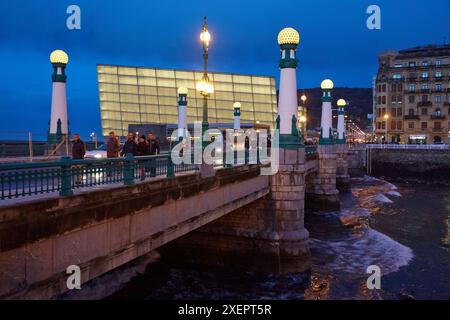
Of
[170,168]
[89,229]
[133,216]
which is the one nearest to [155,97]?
[170,168]

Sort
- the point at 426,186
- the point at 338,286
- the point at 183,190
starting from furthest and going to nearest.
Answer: the point at 426,186
the point at 338,286
the point at 183,190

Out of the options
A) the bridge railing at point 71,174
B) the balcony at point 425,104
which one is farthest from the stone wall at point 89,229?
the balcony at point 425,104

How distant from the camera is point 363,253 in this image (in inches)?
774

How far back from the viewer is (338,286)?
591 inches

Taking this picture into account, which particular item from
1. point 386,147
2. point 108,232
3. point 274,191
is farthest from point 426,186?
point 108,232

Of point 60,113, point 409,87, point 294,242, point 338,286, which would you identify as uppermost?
point 409,87

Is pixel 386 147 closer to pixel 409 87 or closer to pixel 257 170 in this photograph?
pixel 409 87

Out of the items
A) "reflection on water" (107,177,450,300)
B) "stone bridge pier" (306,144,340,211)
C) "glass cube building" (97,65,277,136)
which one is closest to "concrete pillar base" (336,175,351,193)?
"stone bridge pier" (306,144,340,211)

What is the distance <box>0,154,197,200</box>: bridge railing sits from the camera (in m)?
6.47

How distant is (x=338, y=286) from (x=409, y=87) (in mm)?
81131

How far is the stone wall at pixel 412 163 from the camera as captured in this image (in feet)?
195

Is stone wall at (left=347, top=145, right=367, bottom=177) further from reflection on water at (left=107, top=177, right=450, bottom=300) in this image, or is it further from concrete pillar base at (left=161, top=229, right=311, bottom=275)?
concrete pillar base at (left=161, top=229, right=311, bottom=275)

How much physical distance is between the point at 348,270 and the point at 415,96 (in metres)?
78.9

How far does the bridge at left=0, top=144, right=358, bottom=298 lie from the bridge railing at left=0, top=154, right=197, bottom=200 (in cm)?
2
